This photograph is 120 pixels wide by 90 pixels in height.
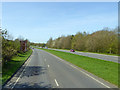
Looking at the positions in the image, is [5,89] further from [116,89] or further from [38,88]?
[116,89]

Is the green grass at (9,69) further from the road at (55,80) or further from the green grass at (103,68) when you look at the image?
the green grass at (103,68)

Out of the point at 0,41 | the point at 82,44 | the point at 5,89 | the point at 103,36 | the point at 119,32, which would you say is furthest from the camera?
the point at 82,44

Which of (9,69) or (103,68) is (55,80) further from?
(103,68)

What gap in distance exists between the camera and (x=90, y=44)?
54969 millimetres

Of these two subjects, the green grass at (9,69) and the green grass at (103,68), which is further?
the green grass at (103,68)

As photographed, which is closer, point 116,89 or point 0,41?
point 116,89

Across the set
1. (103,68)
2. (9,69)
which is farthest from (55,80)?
(103,68)

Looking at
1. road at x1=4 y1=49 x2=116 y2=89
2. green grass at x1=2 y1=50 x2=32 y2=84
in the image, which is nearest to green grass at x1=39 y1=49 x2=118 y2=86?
road at x1=4 y1=49 x2=116 y2=89

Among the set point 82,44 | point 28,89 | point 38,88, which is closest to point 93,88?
point 38,88

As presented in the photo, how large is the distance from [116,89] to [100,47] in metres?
46.4

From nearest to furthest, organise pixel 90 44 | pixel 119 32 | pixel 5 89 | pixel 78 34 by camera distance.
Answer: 1. pixel 5 89
2. pixel 119 32
3. pixel 90 44
4. pixel 78 34

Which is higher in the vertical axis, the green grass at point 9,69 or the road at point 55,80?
the green grass at point 9,69

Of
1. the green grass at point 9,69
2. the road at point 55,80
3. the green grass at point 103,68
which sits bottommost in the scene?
the road at point 55,80

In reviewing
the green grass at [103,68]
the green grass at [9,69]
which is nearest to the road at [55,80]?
the green grass at [9,69]
